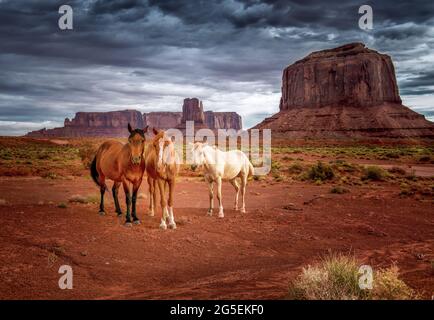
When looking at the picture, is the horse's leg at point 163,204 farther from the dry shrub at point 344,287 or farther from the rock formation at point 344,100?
the rock formation at point 344,100

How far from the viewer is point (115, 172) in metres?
10.0

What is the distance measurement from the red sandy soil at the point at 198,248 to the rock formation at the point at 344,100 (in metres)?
95.0

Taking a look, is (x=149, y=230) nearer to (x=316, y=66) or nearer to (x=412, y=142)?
(x=412, y=142)

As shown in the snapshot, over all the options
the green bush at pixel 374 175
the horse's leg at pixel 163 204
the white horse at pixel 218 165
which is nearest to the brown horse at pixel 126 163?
the horse's leg at pixel 163 204

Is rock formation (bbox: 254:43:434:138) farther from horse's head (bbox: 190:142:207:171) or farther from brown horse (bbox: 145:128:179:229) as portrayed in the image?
brown horse (bbox: 145:128:179:229)

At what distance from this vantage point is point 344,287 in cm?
476

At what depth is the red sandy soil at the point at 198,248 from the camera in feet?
18.3

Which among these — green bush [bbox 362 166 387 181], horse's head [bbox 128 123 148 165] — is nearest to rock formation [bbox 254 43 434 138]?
green bush [bbox 362 166 387 181]

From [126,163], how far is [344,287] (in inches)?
261

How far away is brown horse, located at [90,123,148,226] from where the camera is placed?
9047 mm

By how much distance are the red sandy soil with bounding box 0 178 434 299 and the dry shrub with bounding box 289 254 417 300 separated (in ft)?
1.43

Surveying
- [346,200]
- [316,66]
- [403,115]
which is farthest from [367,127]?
[346,200]

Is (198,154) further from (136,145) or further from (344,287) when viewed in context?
(344,287)

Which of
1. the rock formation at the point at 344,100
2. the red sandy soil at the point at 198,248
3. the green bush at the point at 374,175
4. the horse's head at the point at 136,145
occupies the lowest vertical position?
the red sandy soil at the point at 198,248
